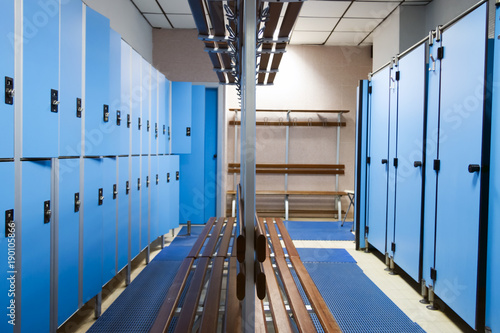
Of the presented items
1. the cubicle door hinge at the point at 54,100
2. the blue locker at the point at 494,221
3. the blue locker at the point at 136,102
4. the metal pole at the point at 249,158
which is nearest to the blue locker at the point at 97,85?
the cubicle door hinge at the point at 54,100

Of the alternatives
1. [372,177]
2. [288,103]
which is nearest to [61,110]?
[372,177]

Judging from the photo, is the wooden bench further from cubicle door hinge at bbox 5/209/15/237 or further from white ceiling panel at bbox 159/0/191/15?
white ceiling panel at bbox 159/0/191/15

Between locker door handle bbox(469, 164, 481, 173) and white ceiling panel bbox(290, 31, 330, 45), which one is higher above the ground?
white ceiling panel bbox(290, 31, 330, 45)

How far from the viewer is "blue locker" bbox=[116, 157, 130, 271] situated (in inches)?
121

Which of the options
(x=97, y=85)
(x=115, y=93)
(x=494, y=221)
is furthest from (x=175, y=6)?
(x=494, y=221)

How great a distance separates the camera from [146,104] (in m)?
3.85

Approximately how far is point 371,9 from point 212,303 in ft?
15.7

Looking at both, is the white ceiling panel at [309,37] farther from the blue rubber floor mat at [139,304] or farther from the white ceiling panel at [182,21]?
the blue rubber floor mat at [139,304]

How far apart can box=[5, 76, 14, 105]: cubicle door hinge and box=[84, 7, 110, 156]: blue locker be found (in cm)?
77

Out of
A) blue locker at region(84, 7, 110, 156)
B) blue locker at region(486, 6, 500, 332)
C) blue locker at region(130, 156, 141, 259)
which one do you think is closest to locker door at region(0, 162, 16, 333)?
blue locker at region(84, 7, 110, 156)

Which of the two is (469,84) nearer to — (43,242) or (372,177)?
(372,177)

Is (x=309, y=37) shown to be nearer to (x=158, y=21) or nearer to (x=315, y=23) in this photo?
(x=315, y=23)

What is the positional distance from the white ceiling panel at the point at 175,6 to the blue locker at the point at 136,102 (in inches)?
72.4

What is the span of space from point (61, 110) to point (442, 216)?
2590 millimetres
